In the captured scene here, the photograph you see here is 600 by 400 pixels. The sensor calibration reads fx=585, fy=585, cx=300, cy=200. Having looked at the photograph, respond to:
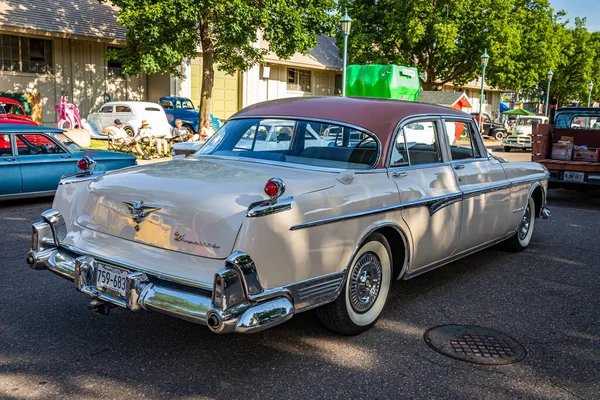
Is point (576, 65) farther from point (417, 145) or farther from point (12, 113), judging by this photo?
point (417, 145)

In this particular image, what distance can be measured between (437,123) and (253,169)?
6.19ft

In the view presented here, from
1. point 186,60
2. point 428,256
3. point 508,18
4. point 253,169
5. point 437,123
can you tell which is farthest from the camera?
point 508,18

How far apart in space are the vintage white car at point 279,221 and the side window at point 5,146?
17.9ft

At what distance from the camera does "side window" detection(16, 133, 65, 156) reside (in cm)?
927

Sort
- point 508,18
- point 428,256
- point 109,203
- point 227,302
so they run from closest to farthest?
point 227,302
point 109,203
point 428,256
point 508,18

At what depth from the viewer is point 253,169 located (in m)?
4.27

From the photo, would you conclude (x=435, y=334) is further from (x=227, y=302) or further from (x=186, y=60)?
(x=186, y=60)

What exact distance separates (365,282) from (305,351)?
Answer: 0.68m

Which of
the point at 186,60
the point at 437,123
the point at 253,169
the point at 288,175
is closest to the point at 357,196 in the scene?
the point at 288,175

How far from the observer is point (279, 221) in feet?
11.2

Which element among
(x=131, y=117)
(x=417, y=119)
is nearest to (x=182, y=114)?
(x=131, y=117)

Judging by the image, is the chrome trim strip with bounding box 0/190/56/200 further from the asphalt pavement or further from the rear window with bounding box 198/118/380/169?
the rear window with bounding box 198/118/380/169

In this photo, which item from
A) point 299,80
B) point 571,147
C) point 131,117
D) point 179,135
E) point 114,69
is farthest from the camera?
point 299,80

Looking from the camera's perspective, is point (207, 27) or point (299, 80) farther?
point (299, 80)
